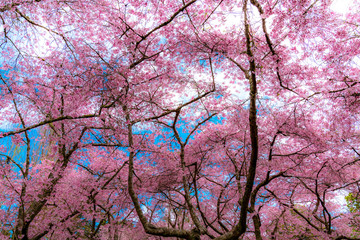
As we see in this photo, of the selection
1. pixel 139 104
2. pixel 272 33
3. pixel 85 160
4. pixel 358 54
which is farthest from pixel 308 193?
pixel 85 160

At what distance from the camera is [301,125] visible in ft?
24.9

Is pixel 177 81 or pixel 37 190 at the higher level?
pixel 177 81

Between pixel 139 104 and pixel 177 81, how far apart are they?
1.58 metres

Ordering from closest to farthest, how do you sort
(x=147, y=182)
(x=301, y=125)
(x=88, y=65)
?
1. (x=88, y=65)
2. (x=301, y=125)
3. (x=147, y=182)

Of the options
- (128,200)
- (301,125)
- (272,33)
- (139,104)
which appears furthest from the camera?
(128,200)

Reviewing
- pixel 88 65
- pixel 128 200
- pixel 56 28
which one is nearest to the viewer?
pixel 56 28

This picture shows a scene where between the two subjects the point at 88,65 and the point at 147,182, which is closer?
the point at 88,65

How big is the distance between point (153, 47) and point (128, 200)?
19.0 feet

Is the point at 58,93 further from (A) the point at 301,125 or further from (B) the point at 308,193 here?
(B) the point at 308,193

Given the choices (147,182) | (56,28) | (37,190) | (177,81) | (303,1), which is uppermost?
(177,81)

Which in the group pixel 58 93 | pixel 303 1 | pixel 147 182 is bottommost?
pixel 147 182

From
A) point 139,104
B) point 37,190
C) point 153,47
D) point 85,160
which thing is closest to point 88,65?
point 139,104

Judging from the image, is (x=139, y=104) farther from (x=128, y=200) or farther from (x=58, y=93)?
(x=128, y=200)

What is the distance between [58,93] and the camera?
7.35m
